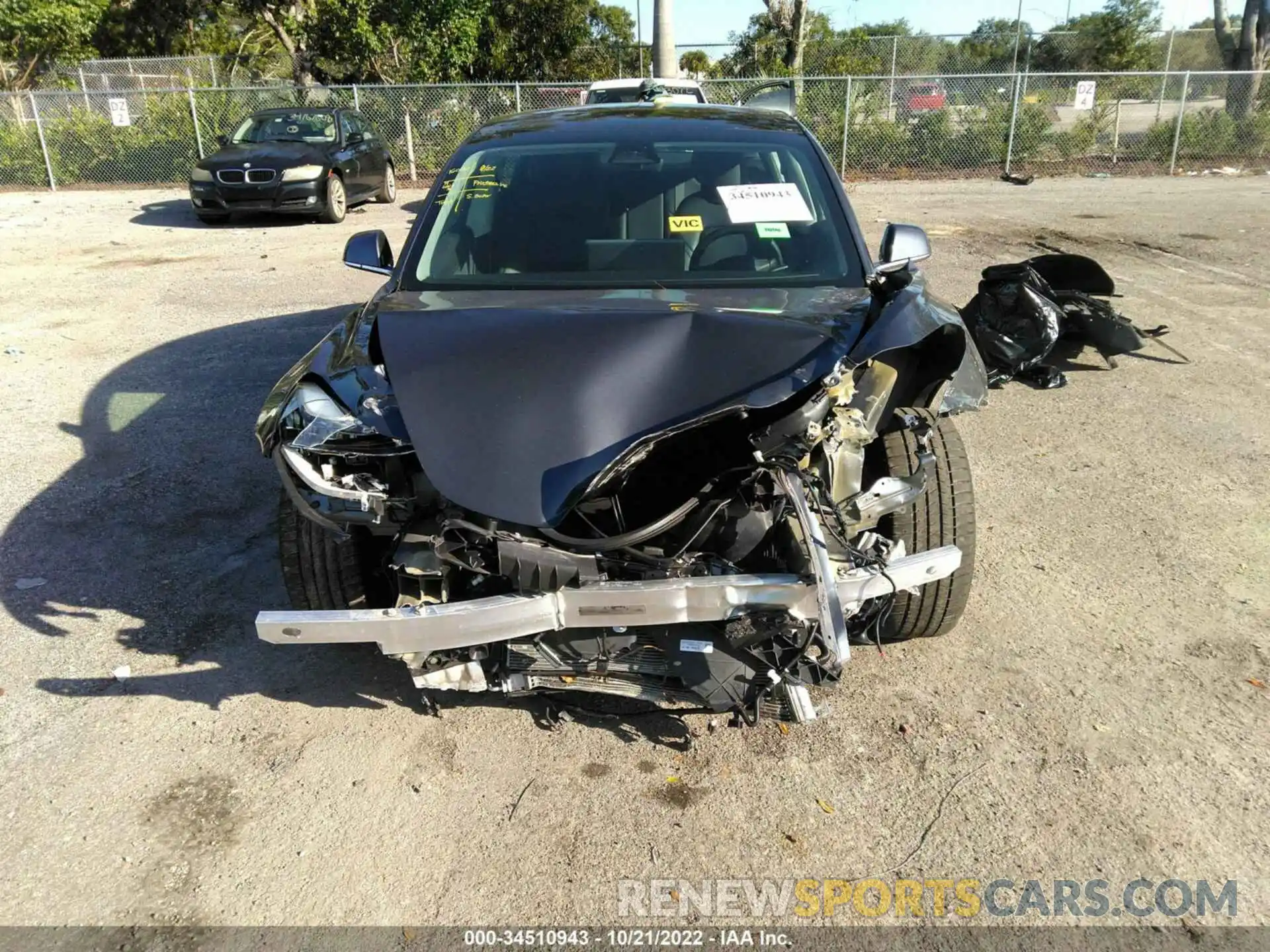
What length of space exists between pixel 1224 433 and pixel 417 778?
4.83 metres

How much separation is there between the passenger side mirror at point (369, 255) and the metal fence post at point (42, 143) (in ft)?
54.3

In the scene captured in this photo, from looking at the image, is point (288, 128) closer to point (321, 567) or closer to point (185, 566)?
point (185, 566)

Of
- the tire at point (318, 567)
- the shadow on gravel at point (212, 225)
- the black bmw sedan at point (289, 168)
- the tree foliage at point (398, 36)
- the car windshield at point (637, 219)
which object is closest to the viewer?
the tire at point (318, 567)

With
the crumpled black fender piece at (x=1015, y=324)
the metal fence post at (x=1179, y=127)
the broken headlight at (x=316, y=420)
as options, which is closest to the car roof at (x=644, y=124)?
the broken headlight at (x=316, y=420)

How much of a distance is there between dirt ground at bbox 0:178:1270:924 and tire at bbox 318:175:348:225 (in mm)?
8280

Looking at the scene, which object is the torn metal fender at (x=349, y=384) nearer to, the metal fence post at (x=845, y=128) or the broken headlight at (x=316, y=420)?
the broken headlight at (x=316, y=420)

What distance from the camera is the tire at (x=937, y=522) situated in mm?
2998

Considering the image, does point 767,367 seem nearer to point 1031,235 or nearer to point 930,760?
point 930,760

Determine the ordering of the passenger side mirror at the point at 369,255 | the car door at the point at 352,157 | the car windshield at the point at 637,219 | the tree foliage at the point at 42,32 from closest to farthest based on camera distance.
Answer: the car windshield at the point at 637,219 → the passenger side mirror at the point at 369,255 → the car door at the point at 352,157 → the tree foliage at the point at 42,32

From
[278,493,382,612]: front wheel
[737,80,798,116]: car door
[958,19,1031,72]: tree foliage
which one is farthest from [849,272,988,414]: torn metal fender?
[958,19,1031,72]: tree foliage

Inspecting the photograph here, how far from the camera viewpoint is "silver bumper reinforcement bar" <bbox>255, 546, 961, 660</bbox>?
2.32 meters

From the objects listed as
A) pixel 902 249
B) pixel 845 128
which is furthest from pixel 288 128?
pixel 902 249

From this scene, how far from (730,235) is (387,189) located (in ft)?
42.8

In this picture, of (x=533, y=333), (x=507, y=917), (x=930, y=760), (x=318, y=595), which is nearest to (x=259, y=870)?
(x=507, y=917)
